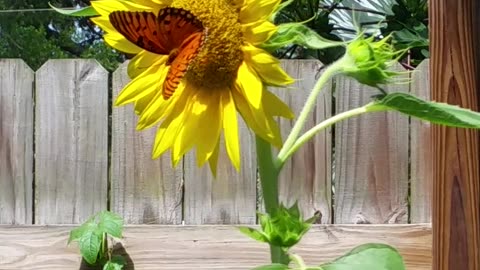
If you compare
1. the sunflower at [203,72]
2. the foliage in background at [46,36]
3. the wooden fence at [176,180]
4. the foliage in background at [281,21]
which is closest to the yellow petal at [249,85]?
the sunflower at [203,72]

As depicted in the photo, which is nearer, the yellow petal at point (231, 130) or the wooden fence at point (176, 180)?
the yellow petal at point (231, 130)

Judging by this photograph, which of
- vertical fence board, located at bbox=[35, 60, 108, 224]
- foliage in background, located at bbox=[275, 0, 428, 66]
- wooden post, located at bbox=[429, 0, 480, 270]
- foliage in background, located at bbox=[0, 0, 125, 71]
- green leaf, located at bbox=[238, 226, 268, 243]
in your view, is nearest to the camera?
green leaf, located at bbox=[238, 226, 268, 243]

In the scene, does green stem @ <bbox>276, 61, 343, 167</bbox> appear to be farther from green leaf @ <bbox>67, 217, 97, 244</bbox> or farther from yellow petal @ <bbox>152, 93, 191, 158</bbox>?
green leaf @ <bbox>67, 217, 97, 244</bbox>

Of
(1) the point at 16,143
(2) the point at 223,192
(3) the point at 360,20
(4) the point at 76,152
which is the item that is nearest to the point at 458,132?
(2) the point at 223,192

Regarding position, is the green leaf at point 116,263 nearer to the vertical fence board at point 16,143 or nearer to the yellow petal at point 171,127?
the vertical fence board at point 16,143

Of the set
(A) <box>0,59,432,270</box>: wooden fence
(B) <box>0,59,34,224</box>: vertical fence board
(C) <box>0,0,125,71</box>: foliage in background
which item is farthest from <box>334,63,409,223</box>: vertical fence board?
(C) <box>0,0,125,71</box>: foliage in background

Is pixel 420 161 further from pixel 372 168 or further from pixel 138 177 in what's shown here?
pixel 138 177

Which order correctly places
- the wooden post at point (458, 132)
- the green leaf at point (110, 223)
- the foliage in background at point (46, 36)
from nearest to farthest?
the wooden post at point (458, 132) < the green leaf at point (110, 223) < the foliage in background at point (46, 36)
